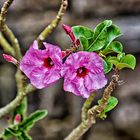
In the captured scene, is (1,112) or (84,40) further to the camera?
(1,112)

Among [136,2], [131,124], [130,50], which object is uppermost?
[136,2]

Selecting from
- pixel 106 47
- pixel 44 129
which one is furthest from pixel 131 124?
pixel 106 47

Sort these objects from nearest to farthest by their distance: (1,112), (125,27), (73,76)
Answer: (73,76) → (1,112) → (125,27)

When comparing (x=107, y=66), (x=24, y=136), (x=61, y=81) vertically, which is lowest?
(x=61, y=81)

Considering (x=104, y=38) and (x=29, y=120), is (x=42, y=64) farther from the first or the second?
(x=29, y=120)

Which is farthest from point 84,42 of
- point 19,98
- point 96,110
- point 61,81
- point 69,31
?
point 61,81

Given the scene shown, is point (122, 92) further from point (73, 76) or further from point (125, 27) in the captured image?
point (73, 76)

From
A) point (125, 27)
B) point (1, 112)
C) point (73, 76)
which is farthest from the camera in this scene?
point (125, 27)

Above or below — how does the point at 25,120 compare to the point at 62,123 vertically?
above
